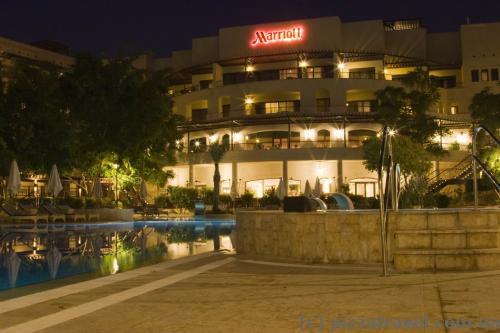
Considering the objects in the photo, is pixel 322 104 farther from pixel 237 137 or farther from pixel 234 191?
pixel 234 191

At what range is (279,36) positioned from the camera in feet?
172

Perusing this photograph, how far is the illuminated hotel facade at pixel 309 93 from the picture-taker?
4728cm

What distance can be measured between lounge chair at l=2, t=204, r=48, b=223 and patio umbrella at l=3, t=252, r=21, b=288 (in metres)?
14.4

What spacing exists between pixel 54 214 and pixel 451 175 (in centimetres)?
3134

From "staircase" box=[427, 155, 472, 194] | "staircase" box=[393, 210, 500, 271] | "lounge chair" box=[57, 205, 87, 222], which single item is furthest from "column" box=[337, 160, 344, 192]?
"staircase" box=[393, 210, 500, 271]

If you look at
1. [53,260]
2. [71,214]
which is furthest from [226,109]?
[53,260]

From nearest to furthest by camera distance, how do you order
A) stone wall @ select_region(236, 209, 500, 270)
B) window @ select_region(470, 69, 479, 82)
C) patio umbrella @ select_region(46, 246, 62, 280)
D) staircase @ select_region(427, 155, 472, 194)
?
stone wall @ select_region(236, 209, 500, 270)
patio umbrella @ select_region(46, 246, 62, 280)
staircase @ select_region(427, 155, 472, 194)
window @ select_region(470, 69, 479, 82)

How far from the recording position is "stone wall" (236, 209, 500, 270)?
9.05m

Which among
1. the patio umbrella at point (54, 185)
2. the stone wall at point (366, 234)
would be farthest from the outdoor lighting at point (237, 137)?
the stone wall at point (366, 234)

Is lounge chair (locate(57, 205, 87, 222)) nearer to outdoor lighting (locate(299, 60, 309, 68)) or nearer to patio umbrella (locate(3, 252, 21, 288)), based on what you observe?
patio umbrella (locate(3, 252, 21, 288))

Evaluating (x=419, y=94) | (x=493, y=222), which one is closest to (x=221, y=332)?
(x=493, y=222)

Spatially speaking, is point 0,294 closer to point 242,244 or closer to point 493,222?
point 242,244

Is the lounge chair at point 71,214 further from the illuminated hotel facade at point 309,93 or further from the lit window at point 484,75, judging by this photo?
the lit window at point 484,75

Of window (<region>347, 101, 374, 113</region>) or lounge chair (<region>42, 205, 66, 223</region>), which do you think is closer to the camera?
lounge chair (<region>42, 205, 66, 223</region>)
